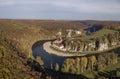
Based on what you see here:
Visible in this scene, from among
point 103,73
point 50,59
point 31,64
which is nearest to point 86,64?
point 103,73

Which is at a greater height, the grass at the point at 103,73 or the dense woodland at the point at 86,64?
the dense woodland at the point at 86,64

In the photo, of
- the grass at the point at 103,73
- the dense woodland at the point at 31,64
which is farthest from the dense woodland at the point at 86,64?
the grass at the point at 103,73

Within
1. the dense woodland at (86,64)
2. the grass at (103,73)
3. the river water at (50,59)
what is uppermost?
the dense woodland at (86,64)

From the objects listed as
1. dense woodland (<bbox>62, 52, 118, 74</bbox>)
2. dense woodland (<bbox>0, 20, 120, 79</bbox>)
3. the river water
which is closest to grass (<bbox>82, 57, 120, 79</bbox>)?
dense woodland (<bbox>0, 20, 120, 79</bbox>)

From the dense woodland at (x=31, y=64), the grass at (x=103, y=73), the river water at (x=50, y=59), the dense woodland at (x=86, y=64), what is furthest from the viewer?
the river water at (x=50, y=59)

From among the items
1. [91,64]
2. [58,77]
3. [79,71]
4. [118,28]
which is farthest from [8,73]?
[118,28]

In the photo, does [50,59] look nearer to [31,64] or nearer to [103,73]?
[103,73]

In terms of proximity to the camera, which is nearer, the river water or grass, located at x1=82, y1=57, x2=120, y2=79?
grass, located at x1=82, y1=57, x2=120, y2=79

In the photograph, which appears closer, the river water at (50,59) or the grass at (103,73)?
the grass at (103,73)

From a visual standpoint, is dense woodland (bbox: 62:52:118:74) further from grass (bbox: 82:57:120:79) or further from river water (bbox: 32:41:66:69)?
river water (bbox: 32:41:66:69)

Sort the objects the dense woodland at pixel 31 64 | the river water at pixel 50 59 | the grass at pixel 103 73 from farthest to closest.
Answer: the river water at pixel 50 59, the grass at pixel 103 73, the dense woodland at pixel 31 64

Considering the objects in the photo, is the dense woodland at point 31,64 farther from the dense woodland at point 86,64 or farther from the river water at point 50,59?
the river water at point 50,59
